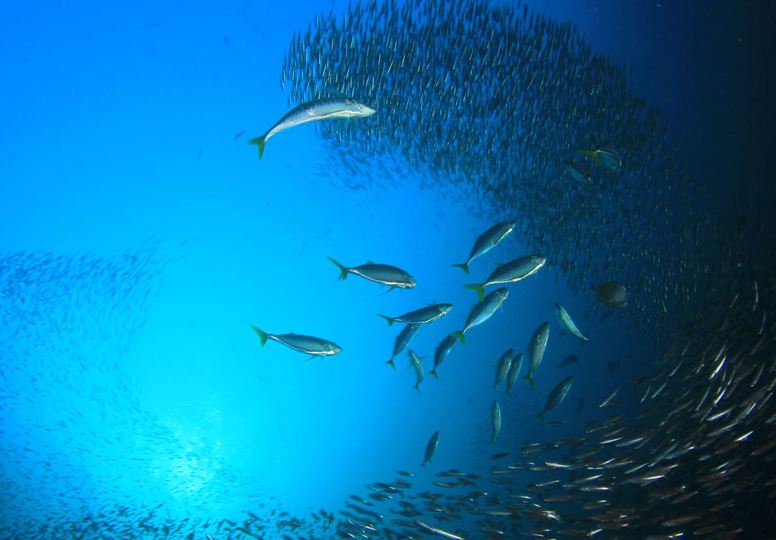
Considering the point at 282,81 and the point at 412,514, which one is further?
the point at 282,81

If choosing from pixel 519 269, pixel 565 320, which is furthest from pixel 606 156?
pixel 519 269

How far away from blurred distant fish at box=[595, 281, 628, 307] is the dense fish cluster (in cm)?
220

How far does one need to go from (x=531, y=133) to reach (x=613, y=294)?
6.61 m

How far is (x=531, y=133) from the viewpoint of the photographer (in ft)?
34.1

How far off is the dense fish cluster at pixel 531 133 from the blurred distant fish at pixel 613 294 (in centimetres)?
220

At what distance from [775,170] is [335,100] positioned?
71.1ft

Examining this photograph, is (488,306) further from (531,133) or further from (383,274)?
(531,133)

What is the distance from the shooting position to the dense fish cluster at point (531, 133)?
8.95m

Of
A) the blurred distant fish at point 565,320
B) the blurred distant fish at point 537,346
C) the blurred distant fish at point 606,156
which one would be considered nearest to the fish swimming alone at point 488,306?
the blurred distant fish at point 537,346

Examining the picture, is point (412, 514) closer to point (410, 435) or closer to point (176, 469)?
point (176, 469)

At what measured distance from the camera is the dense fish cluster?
8953 mm

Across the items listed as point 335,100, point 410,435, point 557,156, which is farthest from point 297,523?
point 410,435

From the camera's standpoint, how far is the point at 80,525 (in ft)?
43.7

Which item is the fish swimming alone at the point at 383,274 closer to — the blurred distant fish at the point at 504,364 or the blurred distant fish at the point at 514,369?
the blurred distant fish at the point at 504,364
